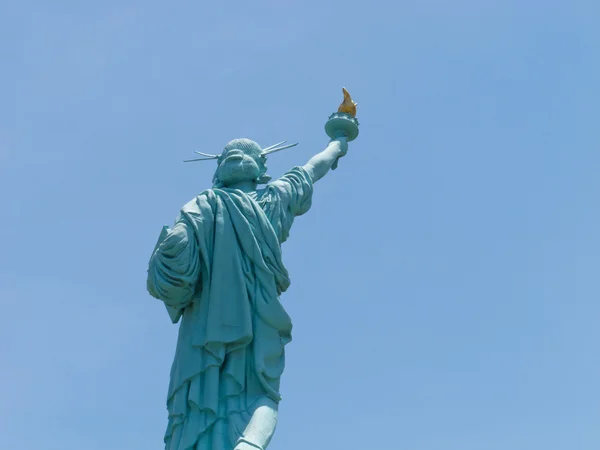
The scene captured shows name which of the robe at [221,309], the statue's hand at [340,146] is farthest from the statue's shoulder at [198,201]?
the statue's hand at [340,146]

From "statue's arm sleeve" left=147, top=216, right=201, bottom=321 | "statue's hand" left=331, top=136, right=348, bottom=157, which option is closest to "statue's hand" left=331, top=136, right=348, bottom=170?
"statue's hand" left=331, top=136, right=348, bottom=157

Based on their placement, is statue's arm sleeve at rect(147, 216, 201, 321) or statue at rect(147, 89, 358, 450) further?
statue's arm sleeve at rect(147, 216, 201, 321)

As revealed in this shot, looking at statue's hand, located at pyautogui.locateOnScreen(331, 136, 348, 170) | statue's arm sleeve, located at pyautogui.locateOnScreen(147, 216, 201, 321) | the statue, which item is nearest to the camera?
the statue

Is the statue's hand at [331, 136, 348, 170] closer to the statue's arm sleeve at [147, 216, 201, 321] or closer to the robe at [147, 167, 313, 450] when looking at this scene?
the robe at [147, 167, 313, 450]

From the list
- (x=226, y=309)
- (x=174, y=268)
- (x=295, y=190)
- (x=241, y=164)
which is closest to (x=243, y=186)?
(x=241, y=164)


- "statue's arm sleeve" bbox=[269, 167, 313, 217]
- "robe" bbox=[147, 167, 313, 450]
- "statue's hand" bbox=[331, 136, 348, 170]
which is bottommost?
"robe" bbox=[147, 167, 313, 450]

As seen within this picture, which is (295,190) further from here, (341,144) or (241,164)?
(341,144)

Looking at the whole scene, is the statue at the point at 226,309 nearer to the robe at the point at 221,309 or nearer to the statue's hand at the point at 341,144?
the robe at the point at 221,309
